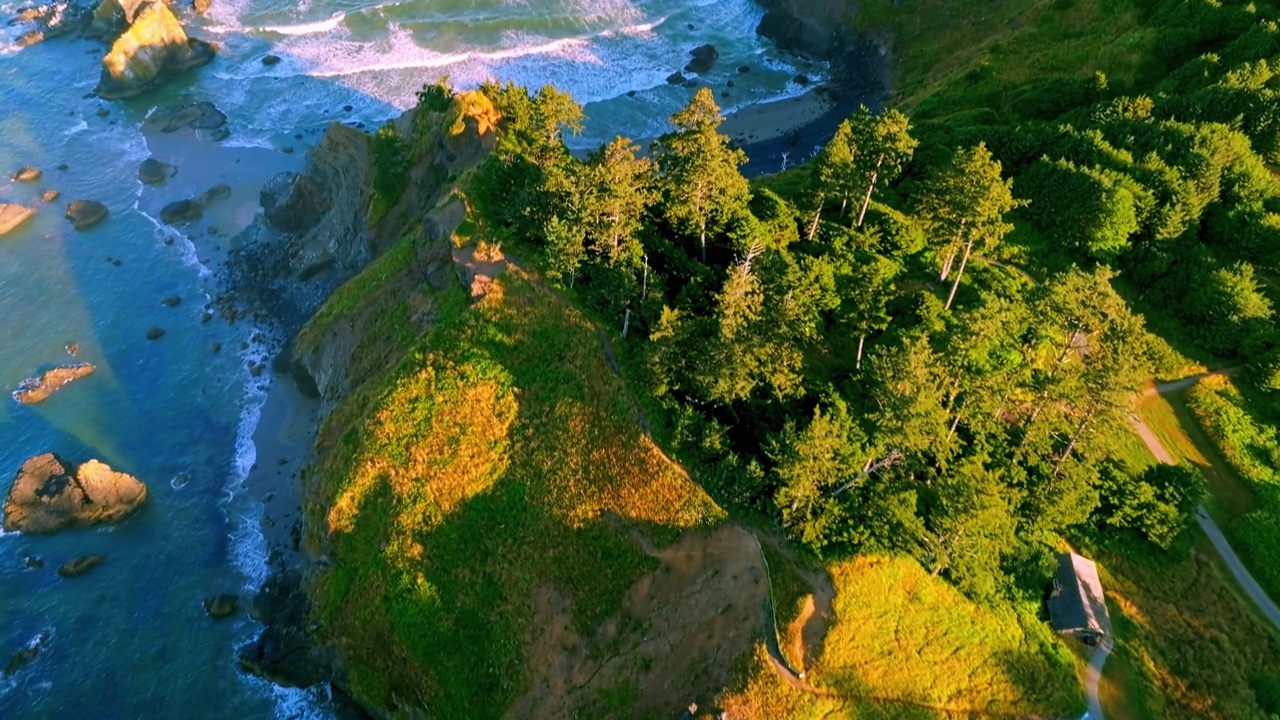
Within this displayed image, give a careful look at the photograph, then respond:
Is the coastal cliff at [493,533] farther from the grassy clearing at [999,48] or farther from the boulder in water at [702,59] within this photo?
the boulder in water at [702,59]

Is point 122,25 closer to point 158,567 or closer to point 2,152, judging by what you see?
point 2,152

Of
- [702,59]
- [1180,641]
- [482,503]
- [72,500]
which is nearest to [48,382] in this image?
[72,500]

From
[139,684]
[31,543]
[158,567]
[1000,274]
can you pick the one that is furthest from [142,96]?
[1000,274]

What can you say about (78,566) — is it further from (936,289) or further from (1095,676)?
(1095,676)

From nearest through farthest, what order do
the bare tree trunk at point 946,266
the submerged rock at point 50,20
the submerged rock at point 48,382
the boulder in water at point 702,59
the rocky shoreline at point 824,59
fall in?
1. the bare tree trunk at point 946,266
2. the submerged rock at point 48,382
3. the rocky shoreline at point 824,59
4. the boulder in water at point 702,59
5. the submerged rock at point 50,20

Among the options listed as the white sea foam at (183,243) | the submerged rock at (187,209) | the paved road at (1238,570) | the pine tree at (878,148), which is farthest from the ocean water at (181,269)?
the paved road at (1238,570)
